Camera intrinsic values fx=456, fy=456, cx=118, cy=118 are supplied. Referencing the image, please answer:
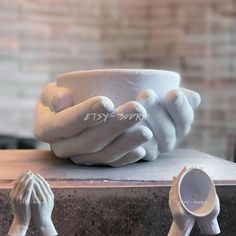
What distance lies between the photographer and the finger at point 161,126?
562 millimetres

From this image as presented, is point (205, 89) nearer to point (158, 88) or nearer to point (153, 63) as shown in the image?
point (153, 63)

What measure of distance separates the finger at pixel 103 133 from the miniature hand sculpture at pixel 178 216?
0.33 ft

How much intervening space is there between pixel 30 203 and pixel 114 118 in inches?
6.0

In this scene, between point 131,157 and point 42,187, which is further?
point 131,157

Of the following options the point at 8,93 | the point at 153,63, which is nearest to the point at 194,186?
the point at 8,93

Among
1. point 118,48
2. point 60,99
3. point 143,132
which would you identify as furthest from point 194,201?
point 118,48

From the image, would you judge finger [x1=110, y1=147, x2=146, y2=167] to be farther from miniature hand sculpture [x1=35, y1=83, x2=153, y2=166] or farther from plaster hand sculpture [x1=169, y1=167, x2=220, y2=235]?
plaster hand sculpture [x1=169, y1=167, x2=220, y2=235]

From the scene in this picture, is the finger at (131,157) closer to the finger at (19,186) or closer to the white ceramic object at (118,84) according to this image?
the white ceramic object at (118,84)

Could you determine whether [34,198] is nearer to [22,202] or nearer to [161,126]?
[22,202]

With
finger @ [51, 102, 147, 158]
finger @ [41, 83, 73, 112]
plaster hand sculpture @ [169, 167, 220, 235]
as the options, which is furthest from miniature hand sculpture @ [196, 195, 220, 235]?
finger @ [41, 83, 73, 112]

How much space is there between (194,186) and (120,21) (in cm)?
167

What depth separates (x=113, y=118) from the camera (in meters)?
0.50

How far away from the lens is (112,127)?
20.3 inches

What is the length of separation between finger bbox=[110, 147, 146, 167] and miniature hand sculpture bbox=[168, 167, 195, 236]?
0.15 m
